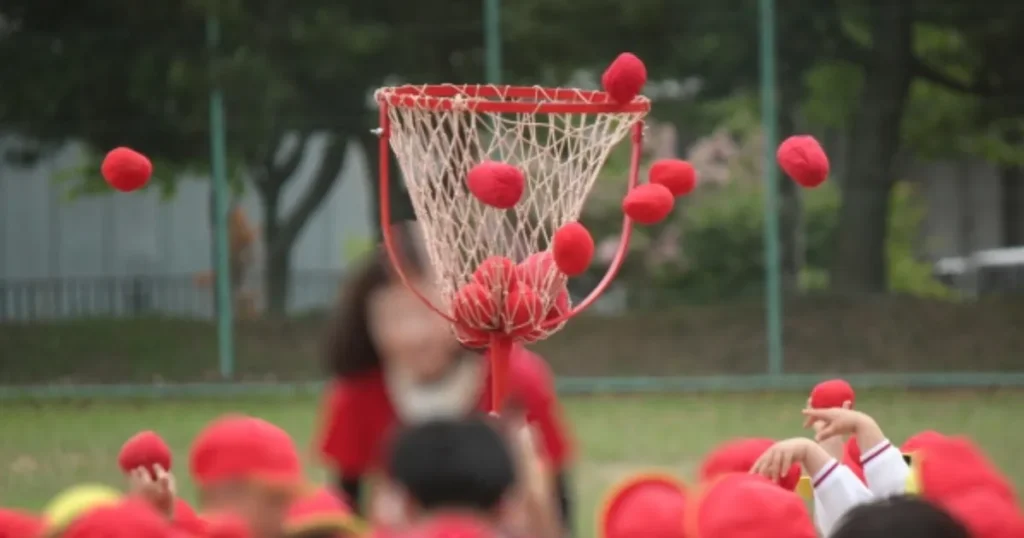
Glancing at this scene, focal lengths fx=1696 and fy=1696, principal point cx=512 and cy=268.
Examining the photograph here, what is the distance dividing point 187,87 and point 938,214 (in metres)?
6.03

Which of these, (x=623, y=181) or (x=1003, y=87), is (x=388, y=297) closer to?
(x=1003, y=87)

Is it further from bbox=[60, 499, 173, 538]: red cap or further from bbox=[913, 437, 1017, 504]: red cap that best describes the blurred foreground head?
bbox=[913, 437, 1017, 504]: red cap

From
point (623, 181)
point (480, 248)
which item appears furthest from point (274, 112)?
point (480, 248)

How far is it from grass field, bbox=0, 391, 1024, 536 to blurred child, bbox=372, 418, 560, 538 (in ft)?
16.8

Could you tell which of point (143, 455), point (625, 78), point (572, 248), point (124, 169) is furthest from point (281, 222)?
point (143, 455)

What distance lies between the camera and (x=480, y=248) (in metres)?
4.10

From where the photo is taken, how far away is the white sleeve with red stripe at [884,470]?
350cm

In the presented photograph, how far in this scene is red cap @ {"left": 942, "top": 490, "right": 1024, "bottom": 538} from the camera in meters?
2.93

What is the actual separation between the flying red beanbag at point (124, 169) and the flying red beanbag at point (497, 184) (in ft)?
2.91

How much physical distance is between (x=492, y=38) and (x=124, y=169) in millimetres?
9222

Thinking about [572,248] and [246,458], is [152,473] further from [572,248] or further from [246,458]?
[572,248]

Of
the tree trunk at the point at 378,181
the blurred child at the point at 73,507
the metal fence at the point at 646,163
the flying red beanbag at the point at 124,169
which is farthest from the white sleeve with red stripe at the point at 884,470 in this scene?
the metal fence at the point at 646,163

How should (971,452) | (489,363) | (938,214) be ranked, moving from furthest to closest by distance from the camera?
1. (938,214)
2. (489,363)
3. (971,452)

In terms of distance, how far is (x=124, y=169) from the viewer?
3.87 meters
